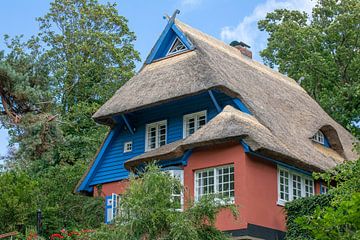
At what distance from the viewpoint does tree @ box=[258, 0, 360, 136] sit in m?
36.8

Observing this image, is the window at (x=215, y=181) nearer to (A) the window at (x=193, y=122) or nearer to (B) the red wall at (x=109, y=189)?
(A) the window at (x=193, y=122)

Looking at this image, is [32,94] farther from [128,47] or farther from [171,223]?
[171,223]

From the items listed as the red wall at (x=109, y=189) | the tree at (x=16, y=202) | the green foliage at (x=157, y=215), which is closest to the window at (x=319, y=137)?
the red wall at (x=109, y=189)

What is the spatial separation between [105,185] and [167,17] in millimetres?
6850

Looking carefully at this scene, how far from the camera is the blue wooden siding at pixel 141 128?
2439 centimetres

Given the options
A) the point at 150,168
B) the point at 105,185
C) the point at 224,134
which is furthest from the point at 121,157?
the point at 150,168

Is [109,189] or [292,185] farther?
[109,189]

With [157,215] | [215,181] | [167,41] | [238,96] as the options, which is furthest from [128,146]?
[157,215]

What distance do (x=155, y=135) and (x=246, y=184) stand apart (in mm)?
6336

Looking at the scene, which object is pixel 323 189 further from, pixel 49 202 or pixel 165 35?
pixel 49 202

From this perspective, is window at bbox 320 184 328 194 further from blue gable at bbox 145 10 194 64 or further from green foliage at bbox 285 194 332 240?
blue gable at bbox 145 10 194 64

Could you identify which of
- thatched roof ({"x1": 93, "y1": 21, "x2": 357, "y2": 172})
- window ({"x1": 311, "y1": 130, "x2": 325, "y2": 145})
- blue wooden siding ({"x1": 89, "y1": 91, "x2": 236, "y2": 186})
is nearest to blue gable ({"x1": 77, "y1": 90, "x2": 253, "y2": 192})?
blue wooden siding ({"x1": 89, "y1": 91, "x2": 236, "y2": 186})

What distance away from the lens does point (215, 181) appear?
69.1ft

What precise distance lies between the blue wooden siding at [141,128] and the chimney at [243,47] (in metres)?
7.54
